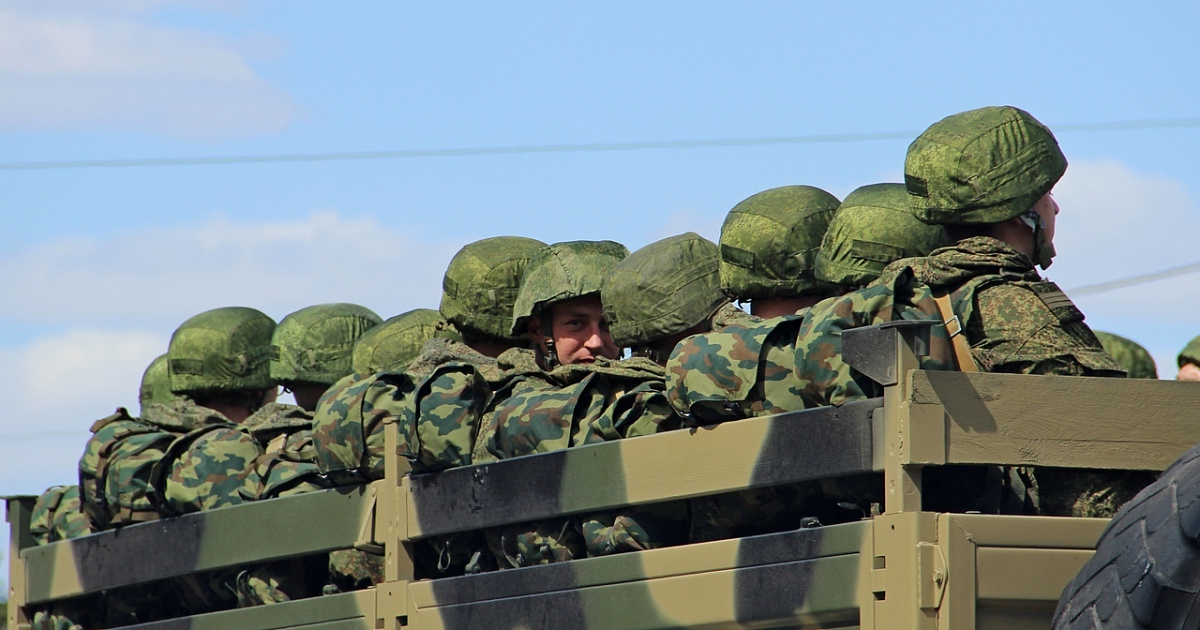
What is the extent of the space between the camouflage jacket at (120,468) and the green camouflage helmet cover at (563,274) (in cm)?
147

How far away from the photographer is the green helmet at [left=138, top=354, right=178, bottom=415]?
9.52 meters

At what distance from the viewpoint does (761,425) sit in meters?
4.75

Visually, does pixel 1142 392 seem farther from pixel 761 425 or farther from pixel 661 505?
pixel 661 505

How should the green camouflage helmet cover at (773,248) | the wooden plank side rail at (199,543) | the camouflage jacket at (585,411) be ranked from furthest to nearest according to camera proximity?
the wooden plank side rail at (199,543)
the green camouflage helmet cover at (773,248)
the camouflage jacket at (585,411)

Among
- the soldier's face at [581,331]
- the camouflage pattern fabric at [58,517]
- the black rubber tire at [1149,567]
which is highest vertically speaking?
the soldier's face at [581,331]

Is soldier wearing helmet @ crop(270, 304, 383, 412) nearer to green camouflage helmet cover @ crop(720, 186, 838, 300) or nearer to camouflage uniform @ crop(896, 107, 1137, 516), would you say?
green camouflage helmet cover @ crop(720, 186, 838, 300)

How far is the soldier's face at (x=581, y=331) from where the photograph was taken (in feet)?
21.7

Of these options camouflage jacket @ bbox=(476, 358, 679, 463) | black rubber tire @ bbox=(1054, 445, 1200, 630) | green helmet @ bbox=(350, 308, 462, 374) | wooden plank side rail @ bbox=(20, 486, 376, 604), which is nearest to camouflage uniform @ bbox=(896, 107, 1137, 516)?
black rubber tire @ bbox=(1054, 445, 1200, 630)

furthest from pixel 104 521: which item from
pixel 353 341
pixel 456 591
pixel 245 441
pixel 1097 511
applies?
pixel 1097 511

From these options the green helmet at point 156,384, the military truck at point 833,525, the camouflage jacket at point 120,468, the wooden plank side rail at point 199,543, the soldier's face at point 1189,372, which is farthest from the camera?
the green helmet at point 156,384

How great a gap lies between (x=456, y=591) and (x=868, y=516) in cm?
141

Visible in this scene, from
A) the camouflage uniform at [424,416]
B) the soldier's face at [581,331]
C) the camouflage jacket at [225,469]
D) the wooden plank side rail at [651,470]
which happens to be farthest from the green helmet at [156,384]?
the wooden plank side rail at [651,470]

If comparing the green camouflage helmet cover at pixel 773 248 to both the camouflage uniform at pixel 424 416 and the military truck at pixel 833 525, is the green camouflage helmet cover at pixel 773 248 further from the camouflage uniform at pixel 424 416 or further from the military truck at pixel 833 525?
the military truck at pixel 833 525

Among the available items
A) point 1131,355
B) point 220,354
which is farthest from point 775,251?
point 220,354
